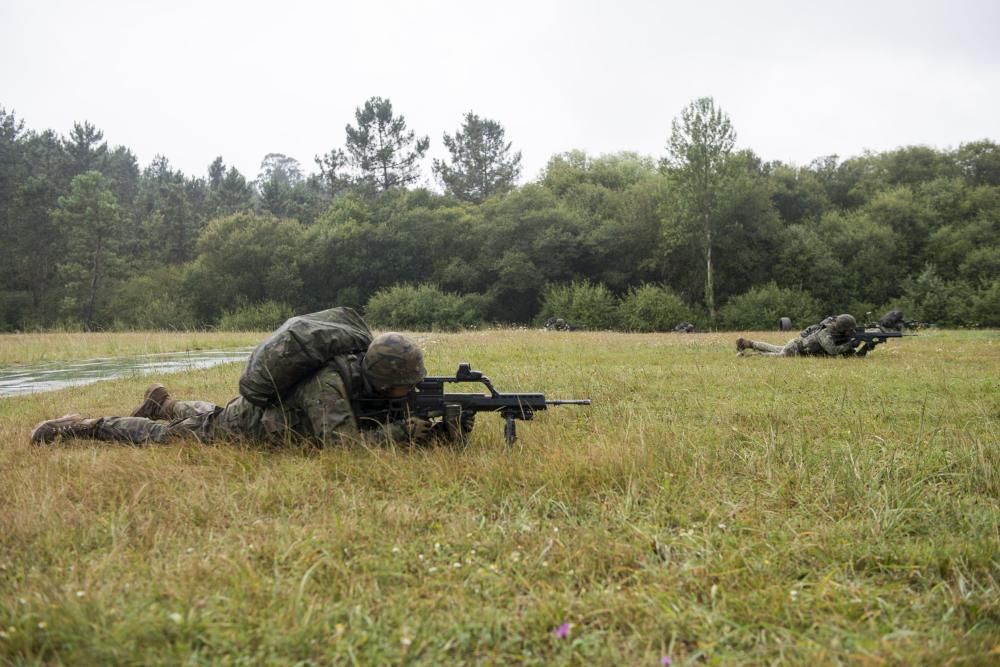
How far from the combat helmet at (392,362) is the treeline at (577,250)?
38099 mm

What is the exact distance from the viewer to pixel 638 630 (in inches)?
96.7

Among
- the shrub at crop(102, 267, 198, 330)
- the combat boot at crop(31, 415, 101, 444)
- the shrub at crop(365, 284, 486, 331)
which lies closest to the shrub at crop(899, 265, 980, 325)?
the shrub at crop(365, 284, 486, 331)

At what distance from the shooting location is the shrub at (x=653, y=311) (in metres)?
42.4

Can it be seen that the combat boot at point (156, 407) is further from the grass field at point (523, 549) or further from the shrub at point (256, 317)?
the shrub at point (256, 317)

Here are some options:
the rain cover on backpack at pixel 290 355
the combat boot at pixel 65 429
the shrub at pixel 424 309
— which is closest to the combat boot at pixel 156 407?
the combat boot at pixel 65 429

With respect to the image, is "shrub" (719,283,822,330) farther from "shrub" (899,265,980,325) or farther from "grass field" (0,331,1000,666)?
"grass field" (0,331,1000,666)

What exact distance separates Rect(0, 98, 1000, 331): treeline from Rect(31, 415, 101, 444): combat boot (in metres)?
37.3

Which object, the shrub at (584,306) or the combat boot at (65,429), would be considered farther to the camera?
the shrub at (584,306)

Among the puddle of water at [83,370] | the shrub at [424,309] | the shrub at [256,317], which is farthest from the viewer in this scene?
the shrub at [256,317]

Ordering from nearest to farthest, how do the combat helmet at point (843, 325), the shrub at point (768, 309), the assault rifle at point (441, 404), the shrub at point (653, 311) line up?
1. the assault rifle at point (441, 404)
2. the combat helmet at point (843, 325)
3. the shrub at point (768, 309)
4. the shrub at point (653, 311)

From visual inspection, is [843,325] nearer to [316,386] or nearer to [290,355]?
[316,386]

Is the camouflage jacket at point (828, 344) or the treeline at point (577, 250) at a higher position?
the treeline at point (577, 250)

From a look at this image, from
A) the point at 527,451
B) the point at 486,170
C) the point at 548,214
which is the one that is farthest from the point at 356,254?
the point at 527,451

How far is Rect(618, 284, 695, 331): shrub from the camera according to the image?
4244 cm
